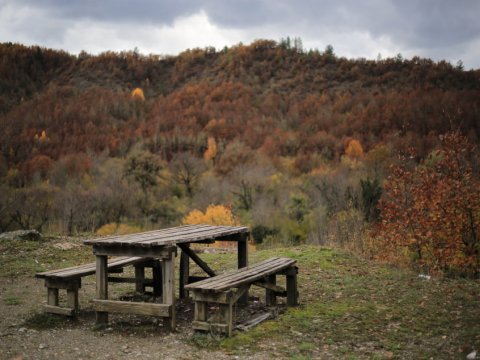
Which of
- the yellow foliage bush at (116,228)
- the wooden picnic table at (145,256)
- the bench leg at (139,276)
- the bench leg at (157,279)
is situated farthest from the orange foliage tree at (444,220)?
the yellow foliage bush at (116,228)

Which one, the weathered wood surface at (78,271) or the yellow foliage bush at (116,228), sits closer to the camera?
the weathered wood surface at (78,271)

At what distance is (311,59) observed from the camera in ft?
318

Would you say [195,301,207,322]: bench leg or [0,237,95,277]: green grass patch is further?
[0,237,95,277]: green grass patch

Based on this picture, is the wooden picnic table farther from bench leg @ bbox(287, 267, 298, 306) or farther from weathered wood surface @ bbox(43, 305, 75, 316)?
bench leg @ bbox(287, 267, 298, 306)

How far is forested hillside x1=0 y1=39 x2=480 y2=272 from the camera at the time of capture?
3688 cm

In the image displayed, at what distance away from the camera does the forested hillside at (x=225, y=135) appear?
36.9m

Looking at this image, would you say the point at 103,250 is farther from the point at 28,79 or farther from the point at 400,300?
the point at 28,79

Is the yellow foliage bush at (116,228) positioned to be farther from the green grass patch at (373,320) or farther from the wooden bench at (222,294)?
the wooden bench at (222,294)

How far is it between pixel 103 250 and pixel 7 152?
6436cm

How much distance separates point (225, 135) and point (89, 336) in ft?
233

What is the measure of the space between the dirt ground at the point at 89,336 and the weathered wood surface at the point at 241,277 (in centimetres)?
68

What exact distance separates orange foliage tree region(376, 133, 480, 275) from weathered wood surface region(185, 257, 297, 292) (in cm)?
525

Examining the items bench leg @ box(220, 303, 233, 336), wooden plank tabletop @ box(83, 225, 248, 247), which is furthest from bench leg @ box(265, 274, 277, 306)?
bench leg @ box(220, 303, 233, 336)

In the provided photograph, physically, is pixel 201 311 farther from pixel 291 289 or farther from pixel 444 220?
pixel 444 220
